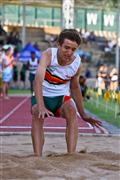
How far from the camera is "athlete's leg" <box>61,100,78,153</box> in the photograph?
311 inches

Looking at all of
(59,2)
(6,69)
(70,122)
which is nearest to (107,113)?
(6,69)

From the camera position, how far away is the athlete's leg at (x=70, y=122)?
7887mm

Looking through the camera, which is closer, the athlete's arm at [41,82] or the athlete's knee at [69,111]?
the athlete's arm at [41,82]

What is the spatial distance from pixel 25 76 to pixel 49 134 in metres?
22.2

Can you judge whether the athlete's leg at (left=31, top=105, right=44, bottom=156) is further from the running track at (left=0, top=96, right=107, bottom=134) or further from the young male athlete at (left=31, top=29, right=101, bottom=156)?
the running track at (left=0, top=96, right=107, bottom=134)

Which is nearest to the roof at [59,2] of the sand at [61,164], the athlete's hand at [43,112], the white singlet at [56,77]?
the sand at [61,164]

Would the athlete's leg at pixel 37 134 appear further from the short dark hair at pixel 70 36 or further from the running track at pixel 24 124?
the running track at pixel 24 124

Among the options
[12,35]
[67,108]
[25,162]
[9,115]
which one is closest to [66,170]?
[25,162]

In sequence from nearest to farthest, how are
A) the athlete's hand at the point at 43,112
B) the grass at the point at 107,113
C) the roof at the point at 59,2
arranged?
the athlete's hand at the point at 43,112 < the grass at the point at 107,113 < the roof at the point at 59,2

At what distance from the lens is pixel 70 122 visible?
795 cm

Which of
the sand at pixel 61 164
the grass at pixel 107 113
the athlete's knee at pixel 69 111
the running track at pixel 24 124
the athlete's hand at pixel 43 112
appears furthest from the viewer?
the grass at pixel 107 113

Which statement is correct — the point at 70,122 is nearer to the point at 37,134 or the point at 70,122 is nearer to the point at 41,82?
the point at 37,134

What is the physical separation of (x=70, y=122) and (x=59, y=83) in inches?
20.3

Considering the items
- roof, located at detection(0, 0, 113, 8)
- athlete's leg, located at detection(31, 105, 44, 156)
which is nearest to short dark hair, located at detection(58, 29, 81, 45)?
athlete's leg, located at detection(31, 105, 44, 156)
